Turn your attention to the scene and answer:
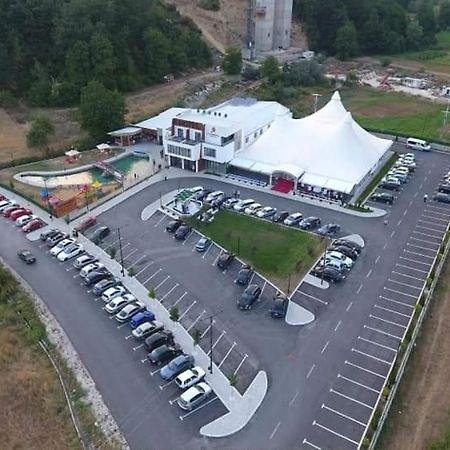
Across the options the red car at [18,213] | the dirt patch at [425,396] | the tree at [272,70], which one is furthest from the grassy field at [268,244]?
the tree at [272,70]

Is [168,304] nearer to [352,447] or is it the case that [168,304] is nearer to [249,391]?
[249,391]

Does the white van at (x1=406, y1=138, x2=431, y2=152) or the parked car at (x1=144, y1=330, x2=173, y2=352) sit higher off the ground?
the white van at (x1=406, y1=138, x2=431, y2=152)

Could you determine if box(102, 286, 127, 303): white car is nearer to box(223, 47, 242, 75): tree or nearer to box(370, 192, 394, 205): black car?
box(370, 192, 394, 205): black car

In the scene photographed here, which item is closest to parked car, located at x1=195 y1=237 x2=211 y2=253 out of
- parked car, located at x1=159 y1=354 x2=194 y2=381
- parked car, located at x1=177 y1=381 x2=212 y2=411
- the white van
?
parked car, located at x1=159 y1=354 x2=194 y2=381

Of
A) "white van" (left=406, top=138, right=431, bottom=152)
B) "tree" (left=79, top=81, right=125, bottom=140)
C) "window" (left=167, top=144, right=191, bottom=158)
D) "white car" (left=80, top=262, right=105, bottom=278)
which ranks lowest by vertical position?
"white car" (left=80, top=262, right=105, bottom=278)

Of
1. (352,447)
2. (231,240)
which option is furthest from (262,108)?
(352,447)

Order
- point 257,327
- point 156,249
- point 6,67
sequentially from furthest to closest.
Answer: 1. point 6,67
2. point 156,249
3. point 257,327
